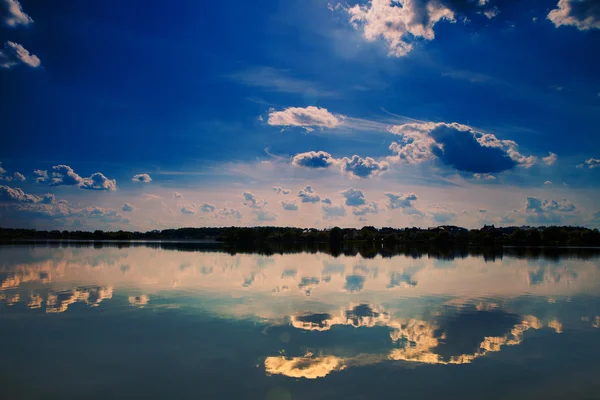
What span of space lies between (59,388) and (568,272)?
5594 cm

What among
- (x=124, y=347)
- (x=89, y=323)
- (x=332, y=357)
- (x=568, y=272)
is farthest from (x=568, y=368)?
(x=568, y=272)

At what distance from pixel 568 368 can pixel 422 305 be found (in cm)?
1195

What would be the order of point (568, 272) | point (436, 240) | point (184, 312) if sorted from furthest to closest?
point (436, 240), point (568, 272), point (184, 312)

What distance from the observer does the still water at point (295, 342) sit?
41.8 ft

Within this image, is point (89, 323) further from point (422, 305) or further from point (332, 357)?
point (422, 305)

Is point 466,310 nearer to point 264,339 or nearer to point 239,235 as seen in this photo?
point 264,339

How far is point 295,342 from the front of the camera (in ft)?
57.1

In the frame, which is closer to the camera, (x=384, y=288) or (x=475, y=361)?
(x=475, y=361)

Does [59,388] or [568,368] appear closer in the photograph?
[59,388]

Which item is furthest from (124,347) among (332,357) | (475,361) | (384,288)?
(384,288)

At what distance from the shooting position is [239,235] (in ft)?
634

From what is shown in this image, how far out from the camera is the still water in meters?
12.7

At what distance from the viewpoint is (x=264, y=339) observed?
58.2ft

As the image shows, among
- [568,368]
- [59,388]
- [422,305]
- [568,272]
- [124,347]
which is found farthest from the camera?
[568,272]
